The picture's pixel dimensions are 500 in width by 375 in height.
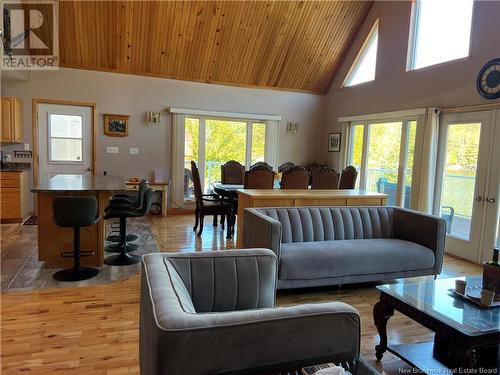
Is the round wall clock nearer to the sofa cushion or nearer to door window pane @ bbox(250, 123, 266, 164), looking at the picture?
the sofa cushion

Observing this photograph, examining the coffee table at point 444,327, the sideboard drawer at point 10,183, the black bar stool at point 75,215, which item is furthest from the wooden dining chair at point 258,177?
the sideboard drawer at point 10,183

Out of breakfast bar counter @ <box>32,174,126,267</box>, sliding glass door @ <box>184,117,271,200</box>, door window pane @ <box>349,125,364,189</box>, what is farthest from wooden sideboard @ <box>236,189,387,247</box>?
sliding glass door @ <box>184,117,271,200</box>

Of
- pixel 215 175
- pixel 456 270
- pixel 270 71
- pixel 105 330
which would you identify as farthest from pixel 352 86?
pixel 105 330

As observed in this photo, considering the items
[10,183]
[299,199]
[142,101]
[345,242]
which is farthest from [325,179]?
[10,183]

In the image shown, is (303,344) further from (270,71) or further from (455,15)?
(270,71)

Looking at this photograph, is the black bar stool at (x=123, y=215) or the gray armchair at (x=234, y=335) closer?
the gray armchair at (x=234, y=335)

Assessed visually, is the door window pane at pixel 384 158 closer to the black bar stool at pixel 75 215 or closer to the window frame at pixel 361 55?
the window frame at pixel 361 55

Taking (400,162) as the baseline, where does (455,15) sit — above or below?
above

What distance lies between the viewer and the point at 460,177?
491 cm

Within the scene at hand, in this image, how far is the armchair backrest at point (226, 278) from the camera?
191 centimetres

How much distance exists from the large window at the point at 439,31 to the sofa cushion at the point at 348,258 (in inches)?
123

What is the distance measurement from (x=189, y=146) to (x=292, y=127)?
2.35 metres

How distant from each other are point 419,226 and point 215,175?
15.3 feet

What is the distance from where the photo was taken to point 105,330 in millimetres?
2582
